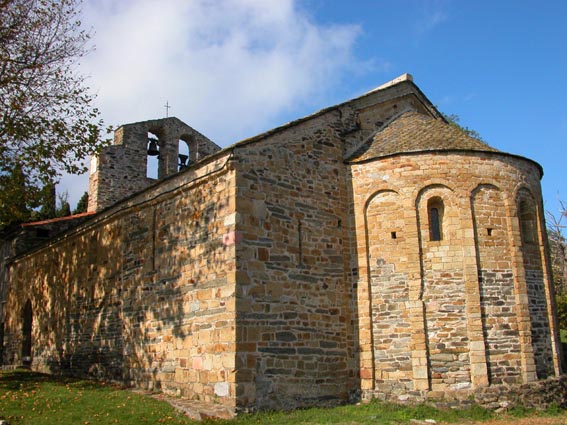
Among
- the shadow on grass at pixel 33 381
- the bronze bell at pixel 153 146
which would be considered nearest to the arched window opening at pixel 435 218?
the shadow on grass at pixel 33 381

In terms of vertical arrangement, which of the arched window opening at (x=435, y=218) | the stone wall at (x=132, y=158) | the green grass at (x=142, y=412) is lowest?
the green grass at (x=142, y=412)

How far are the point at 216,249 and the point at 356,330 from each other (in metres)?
3.71

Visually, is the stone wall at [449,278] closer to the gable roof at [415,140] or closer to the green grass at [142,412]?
the gable roof at [415,140]

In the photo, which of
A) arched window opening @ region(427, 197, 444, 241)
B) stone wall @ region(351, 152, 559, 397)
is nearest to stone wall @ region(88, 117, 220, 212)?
stone wall @ region(351, 152, 559, 397)

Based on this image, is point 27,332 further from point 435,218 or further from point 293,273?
point 435,218

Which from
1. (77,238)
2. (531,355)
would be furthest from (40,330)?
(531,355)

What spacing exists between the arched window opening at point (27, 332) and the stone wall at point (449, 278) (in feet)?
45.9

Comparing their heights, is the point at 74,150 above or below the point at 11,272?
above

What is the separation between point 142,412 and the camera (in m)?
10.8

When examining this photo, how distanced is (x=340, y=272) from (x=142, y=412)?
5242mm

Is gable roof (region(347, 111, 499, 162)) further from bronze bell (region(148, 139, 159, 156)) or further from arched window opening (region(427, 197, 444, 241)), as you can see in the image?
bronze bell (region(148, 139, 159, 156))

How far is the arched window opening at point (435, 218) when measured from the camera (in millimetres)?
12672

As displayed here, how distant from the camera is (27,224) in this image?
73.8 feet

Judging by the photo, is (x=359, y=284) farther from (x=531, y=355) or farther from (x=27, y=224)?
(x=27, y=224)
